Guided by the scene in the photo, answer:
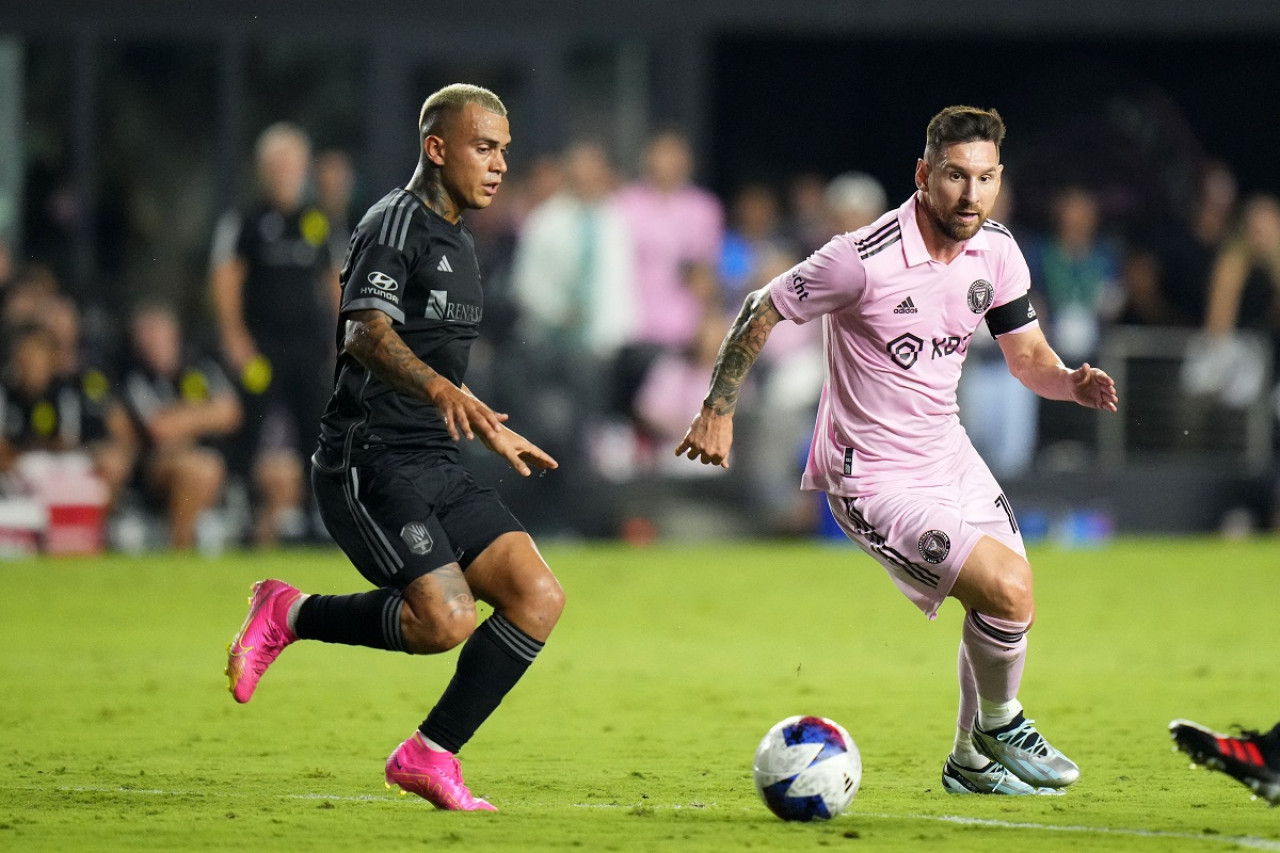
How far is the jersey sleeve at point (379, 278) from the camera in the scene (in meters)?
6.27

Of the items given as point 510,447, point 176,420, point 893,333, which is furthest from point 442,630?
point 176,420

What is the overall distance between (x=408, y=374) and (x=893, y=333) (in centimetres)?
169

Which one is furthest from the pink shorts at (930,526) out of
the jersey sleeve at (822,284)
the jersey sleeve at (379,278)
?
the jersey sleeve at (379,278)

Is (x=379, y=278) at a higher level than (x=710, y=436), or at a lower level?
higher

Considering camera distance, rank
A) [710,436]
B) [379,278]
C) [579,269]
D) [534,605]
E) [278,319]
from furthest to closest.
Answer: [579,269]
[278,319]
[710,436]
[534,605]
[379,278]

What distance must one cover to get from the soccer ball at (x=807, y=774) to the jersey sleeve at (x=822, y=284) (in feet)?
4.70

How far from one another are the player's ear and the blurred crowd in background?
838 centimetres

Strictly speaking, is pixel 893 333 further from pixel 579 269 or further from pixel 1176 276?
pixel 1176 276

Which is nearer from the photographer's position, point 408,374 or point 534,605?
point 408,374

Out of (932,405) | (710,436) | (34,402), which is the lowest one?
(34,402)

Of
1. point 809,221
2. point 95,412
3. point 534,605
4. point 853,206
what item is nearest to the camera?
point 534,605

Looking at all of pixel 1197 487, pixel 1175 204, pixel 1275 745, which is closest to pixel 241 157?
pixel 1197 487

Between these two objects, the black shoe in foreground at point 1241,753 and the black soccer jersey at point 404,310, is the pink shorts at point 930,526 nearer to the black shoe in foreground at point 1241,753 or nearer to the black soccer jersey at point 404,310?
the black shoe in foreground at point 1241,753

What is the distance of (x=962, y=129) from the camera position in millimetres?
6641
